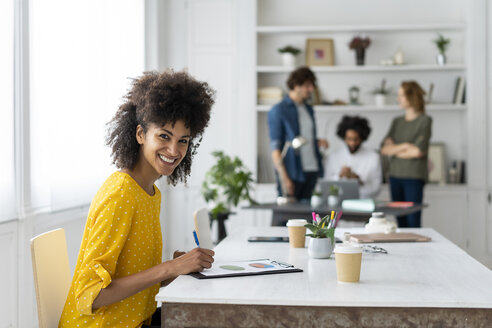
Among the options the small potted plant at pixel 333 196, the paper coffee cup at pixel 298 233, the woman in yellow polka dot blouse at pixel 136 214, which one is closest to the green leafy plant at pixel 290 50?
the small potted plant at pixel 333 196

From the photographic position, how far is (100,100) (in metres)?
4.20

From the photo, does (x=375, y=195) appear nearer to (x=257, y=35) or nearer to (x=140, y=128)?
(x=257, y=35)

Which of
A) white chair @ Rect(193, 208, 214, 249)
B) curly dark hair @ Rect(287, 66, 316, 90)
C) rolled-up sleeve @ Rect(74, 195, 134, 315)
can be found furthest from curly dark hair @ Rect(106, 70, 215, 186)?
curly dark hair @ Rect(287, 66, 316, 90)

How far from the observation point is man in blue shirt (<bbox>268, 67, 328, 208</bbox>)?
4.57m

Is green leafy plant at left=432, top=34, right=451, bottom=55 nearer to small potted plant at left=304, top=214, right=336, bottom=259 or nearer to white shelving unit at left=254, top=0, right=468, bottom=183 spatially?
white shelving unit at left=254, top=0, right=468, bottom=183

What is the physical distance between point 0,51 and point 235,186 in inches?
75.8

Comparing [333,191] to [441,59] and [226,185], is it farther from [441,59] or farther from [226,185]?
[441,59]

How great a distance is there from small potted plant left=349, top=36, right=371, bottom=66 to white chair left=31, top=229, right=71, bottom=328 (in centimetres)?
435

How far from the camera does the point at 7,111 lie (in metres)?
3.05

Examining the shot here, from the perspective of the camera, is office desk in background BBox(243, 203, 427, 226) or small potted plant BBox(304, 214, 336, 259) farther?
office desk in background BBox(243, 203, 427, 226)

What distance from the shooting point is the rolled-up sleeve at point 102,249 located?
57.7 inches

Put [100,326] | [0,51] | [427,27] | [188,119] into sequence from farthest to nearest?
[427,27]
[0,51]
[188,119]
[100,326]

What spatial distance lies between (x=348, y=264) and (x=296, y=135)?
10.4 ft

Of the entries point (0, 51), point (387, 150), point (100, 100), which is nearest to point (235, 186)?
point (100, 100)
